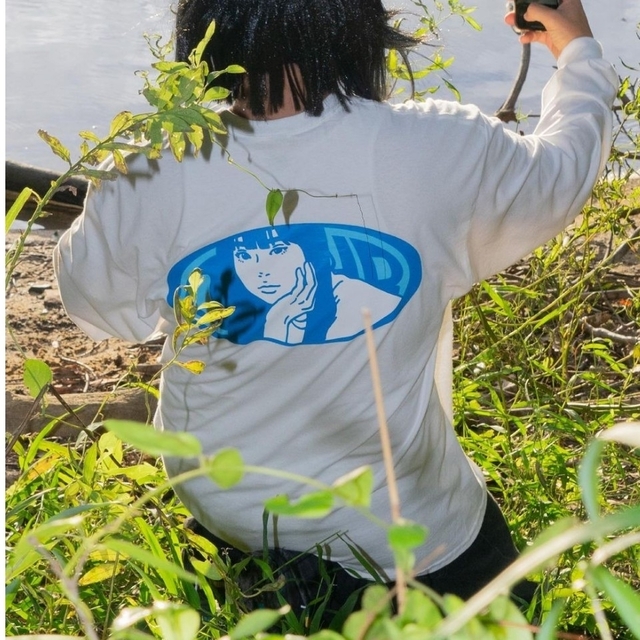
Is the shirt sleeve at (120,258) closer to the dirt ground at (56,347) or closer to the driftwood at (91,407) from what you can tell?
the driftwood at (91,407)

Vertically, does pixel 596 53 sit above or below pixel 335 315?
above

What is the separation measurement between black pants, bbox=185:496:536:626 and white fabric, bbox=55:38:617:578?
2 cm

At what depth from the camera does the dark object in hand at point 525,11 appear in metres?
1.32

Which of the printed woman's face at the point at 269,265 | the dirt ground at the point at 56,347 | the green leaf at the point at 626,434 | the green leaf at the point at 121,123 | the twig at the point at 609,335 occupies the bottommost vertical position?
the dirt ground at the point at 56,347

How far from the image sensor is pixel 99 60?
2.51m

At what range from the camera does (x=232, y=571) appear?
1.17 meters

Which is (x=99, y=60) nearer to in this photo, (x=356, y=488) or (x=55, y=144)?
(x=55, y=144)

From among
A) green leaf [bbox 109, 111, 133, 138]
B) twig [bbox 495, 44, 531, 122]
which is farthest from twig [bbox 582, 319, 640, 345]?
green leaf [bbox 109, 111, 133, 138]

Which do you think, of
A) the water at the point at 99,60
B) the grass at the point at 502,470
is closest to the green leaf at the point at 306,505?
the grass at the point at 502,470

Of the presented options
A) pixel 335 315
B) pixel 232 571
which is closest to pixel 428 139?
pixel 335 315

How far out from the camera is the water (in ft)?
7.62

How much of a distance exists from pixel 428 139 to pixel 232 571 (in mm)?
579

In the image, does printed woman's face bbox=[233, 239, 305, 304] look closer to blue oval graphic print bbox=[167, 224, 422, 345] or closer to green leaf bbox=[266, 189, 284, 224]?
blue oval graphic print bbox=[167, 224, 422, 345]

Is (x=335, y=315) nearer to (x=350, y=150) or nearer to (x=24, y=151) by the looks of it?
(x=350, y=150)
